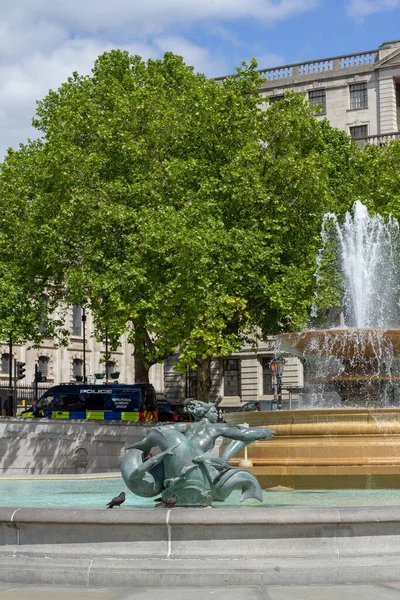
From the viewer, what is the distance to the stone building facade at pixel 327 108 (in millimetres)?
56062

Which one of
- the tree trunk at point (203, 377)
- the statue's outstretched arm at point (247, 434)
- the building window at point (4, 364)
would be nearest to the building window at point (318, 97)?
the building window at point (4, 364)

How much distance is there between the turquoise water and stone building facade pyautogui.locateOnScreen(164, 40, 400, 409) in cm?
4082

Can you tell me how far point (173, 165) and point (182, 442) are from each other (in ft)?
72.8

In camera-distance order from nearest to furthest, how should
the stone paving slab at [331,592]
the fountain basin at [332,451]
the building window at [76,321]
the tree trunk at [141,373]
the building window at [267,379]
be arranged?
the stone paving slab at [331,592] → the fountain basin at [332,451] → the tree trunk at [141,373] → the building window at [267,379] → the building window at [76,321]

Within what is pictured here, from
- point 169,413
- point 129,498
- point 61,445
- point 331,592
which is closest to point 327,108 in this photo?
point 169,413

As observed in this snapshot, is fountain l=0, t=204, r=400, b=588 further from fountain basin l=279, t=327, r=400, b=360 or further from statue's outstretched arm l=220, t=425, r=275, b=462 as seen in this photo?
fountain basin l=279, t=327, r=400, b=360

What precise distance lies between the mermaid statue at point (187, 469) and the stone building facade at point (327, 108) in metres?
45.5

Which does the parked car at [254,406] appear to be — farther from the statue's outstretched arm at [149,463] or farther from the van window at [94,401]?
the statue's outstretched arm at [149,463]

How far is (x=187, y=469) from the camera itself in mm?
8617

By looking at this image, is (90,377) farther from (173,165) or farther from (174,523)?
(174,523)

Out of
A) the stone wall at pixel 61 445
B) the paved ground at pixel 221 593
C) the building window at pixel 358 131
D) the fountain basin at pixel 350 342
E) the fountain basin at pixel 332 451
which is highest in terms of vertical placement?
the building window at pixel 358 131

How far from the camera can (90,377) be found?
64750 millimetres

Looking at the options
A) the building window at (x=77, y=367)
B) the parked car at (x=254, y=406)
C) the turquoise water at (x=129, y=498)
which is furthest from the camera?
the building window at (x=77, y=367)

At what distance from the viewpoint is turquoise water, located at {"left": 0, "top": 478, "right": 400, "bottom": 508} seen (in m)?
10.0
